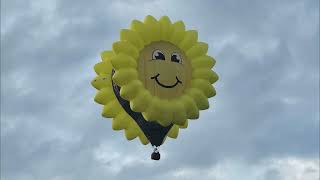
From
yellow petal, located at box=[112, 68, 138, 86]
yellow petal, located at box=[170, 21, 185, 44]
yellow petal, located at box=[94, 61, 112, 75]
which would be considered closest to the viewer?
yellow petal, located at box=[112, 68, 138, 86]

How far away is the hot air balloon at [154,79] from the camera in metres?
31.7

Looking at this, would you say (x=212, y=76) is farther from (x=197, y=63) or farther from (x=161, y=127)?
(x=161, y=127)

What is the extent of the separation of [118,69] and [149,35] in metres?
2.29

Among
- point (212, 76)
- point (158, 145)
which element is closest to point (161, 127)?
point (158, 145)

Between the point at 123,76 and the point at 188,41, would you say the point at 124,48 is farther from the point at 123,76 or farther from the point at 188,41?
the point at 188,41

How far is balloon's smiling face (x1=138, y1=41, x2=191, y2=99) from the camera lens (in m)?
32.4

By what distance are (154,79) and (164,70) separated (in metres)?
0.57

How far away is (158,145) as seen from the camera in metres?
34.8

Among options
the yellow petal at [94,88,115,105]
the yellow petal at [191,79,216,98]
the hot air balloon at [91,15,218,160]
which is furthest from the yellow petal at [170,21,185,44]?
the yellow petal at [94,88,115,105]

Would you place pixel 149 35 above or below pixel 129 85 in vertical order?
above

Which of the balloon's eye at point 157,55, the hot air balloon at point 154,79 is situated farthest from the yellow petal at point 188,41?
the balloon's eye at point 157,55

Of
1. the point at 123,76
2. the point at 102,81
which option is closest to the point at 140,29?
the point at 123,76

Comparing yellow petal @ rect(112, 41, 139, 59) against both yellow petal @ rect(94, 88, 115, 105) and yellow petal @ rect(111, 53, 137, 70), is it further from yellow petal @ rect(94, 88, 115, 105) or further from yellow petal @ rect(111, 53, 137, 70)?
yellow petal @ rect(94, 88, 115, 105)

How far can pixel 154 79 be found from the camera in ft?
106
